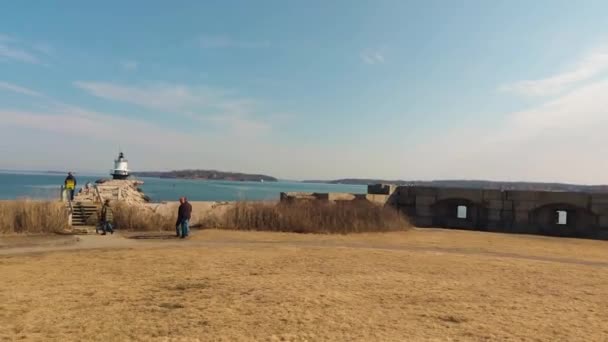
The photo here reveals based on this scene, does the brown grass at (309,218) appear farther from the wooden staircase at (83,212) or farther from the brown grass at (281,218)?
the wooden staircase at (83,212)

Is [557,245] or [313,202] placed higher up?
[313,202]

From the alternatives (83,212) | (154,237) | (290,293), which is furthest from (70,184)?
(290,293)

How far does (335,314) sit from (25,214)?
584 inches

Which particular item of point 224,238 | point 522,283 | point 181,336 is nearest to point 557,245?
point 522,283

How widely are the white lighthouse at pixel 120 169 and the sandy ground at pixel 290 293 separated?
68377mm

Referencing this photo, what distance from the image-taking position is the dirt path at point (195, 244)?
1440 cm

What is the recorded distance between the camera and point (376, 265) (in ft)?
40.3

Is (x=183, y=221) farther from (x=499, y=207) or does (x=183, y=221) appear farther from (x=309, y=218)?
(x=499, y=207)

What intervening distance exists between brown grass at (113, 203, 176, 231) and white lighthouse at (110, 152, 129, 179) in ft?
210

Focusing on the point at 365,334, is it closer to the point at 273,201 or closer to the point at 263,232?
the point at 263,232

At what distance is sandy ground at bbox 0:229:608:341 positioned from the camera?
268 inches

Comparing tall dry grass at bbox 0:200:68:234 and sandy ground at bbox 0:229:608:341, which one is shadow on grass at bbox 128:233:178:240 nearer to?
sandy ground at bbox 0:229:608:341

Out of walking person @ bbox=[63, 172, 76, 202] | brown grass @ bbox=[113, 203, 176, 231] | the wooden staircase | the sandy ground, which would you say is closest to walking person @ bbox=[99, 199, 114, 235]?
brown grass @ bbox=[113, 203, 176, 231]

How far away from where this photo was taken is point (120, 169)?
81625mm
